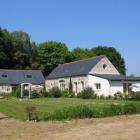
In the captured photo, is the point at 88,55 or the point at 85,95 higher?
the point at 88,55

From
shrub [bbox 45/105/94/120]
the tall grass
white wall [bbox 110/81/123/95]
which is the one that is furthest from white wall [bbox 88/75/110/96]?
shrub [bbox 45/105/94/120]

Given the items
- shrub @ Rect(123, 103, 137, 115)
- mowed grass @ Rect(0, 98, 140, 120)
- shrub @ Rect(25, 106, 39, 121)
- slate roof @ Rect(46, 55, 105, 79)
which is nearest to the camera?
shrub @ Rect(25, 106, 39, 121)

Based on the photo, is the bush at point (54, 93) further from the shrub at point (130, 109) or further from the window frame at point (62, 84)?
the shrub at point (130, 109)

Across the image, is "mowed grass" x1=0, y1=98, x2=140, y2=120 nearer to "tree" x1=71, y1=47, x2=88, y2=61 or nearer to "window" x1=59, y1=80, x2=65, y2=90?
"window" x1=59, y1=80, x2=65, y2=90

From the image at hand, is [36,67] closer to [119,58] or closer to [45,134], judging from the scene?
[119,58]

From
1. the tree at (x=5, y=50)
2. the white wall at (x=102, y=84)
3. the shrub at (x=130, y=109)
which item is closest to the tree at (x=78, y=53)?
the tree at (x=5, y=50)

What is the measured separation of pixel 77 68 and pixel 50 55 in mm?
33446

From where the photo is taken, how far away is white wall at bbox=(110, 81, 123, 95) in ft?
180

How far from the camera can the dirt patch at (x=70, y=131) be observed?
561 inches

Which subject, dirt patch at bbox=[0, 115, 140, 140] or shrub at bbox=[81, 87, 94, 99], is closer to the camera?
dirt patch at bbox=[0, 115, 140, 140]

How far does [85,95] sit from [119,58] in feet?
161

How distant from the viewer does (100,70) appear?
60.8 metres

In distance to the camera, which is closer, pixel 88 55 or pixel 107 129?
pixel 107 129

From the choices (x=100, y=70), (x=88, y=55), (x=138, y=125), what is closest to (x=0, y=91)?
(x=100, y=70)
